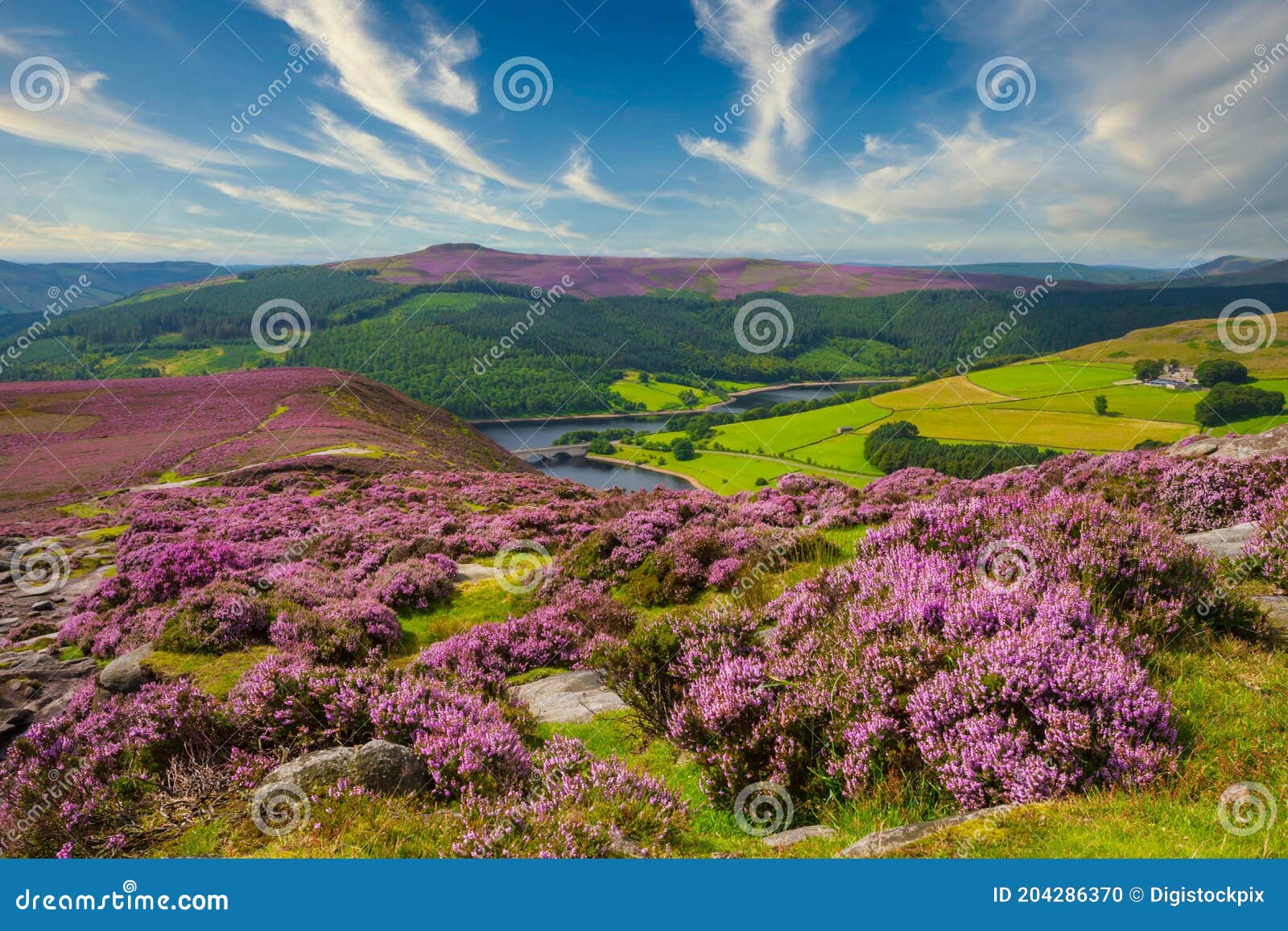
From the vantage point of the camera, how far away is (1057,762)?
3.84 m

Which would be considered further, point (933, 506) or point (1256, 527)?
point (933, 506)

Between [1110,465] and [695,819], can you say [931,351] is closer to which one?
[1110,465]

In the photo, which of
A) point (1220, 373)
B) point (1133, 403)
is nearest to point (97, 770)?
point (1133, 403)

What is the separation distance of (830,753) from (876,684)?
2.22 feet

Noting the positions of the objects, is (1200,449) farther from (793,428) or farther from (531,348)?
(531,348)

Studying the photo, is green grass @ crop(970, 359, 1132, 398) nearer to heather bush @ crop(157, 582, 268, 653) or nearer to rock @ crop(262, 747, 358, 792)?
heather bush @ crop(157, 582, 268, 653)

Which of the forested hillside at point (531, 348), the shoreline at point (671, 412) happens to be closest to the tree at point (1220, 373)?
the forested hillside at point (531, 348)

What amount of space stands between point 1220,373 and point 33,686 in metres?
112

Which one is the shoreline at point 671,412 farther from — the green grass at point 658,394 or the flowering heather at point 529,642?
the flowering heather at point 529,642

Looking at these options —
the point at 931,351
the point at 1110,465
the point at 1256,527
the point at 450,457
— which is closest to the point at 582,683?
the point at 1256,527

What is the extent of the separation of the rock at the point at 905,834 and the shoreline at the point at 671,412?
9907 cm

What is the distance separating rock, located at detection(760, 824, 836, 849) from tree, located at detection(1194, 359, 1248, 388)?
98.2m

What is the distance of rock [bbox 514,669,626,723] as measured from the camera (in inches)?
284

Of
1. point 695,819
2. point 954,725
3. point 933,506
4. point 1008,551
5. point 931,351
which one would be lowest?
point 695,819
